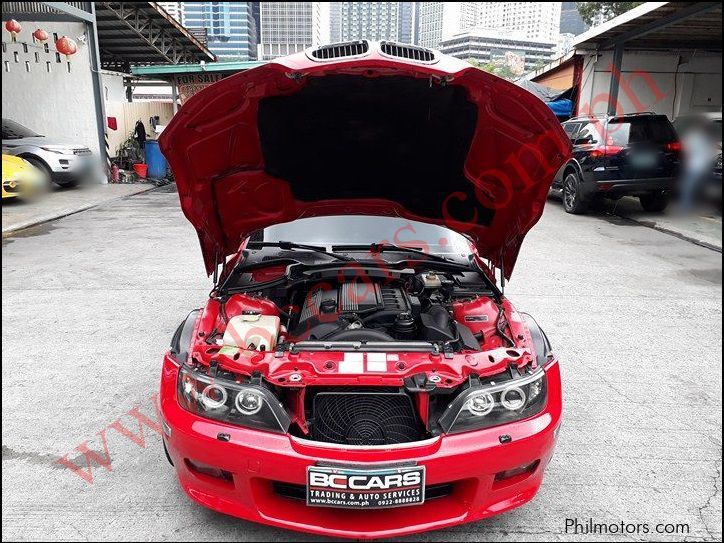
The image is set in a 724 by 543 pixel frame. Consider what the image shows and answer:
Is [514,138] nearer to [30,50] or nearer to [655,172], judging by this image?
[655,172]

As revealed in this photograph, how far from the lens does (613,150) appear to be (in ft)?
30.5

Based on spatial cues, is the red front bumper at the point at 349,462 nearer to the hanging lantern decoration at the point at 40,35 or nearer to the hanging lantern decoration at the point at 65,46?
the hanging lantern decoration at the point at 65,46

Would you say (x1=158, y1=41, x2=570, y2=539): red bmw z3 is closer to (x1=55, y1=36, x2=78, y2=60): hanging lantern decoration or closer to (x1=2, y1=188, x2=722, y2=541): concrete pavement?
(x1=2, y1=188, x2=722, y2=541): concrete pavement

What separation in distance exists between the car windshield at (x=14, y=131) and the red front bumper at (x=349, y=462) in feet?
41.8

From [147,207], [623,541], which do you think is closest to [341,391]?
[623,541]

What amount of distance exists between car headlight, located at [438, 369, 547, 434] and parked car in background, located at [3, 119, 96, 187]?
1255 cm

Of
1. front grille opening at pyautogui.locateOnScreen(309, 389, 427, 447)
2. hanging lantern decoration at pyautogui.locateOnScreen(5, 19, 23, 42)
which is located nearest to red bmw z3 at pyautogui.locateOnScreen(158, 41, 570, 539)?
front grille opening at pyautogui.locateOnScreen(309, 389, 427, 447)

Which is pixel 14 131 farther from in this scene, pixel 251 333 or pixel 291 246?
pixel 251 333

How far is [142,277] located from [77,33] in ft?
35.1

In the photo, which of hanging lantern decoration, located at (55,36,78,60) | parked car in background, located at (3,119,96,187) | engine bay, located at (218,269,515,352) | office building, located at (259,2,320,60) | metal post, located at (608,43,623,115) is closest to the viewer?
engine bay, located at (218,269,515,352)

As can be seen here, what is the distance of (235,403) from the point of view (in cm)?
214

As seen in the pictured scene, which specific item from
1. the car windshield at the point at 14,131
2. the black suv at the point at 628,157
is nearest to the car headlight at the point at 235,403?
the black suv at the point at 628,157

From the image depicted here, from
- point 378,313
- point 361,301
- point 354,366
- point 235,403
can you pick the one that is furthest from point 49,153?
point 354,366

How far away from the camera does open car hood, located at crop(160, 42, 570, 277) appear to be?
2475 mm
